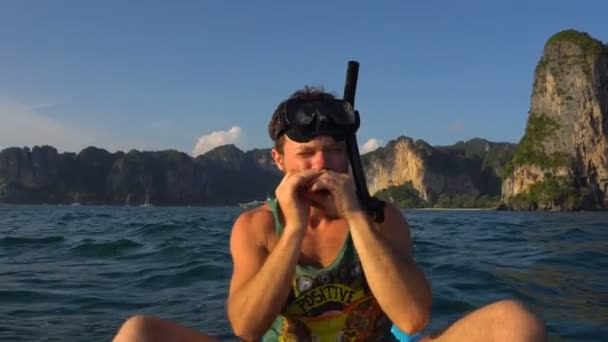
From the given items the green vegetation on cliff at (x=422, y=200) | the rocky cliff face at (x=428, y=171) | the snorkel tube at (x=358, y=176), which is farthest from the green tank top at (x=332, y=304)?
the rocky cliff face at (x=428, y=171)

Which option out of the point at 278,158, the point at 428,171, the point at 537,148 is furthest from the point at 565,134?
the point at 278,158

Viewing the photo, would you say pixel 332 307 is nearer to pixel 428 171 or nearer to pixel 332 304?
pixel 332 304

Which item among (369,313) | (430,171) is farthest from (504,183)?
(369,313)

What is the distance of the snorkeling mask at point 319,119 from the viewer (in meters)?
2.96

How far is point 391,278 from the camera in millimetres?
2707

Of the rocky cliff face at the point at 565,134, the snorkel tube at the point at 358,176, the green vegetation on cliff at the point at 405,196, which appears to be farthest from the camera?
the green vegetation on cliff at the point at 405,196

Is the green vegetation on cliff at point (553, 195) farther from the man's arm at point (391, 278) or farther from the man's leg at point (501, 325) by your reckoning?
the man's arm at point (391, 278)

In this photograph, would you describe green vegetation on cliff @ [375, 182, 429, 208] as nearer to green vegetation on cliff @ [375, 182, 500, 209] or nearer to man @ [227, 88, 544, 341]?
green vegetation on cliff @ [375, 182, 500, 209]

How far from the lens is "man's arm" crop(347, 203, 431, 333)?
2.71 metres

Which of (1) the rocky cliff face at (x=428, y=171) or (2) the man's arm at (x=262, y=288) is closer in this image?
(2) the man's arm at (x=262, y=288)

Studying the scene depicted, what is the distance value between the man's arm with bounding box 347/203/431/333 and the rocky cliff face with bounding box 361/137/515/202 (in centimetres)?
16458

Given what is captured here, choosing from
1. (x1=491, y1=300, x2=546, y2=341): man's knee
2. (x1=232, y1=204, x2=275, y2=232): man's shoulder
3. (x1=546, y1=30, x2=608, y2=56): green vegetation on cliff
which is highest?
(x1=546, y1=30, x2=608, y2=56): green vegetation on cliff

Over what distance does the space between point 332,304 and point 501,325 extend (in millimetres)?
876

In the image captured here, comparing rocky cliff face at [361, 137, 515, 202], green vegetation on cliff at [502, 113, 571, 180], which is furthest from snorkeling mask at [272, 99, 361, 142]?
rocky cliff face at [361, 137, 515, 202]
